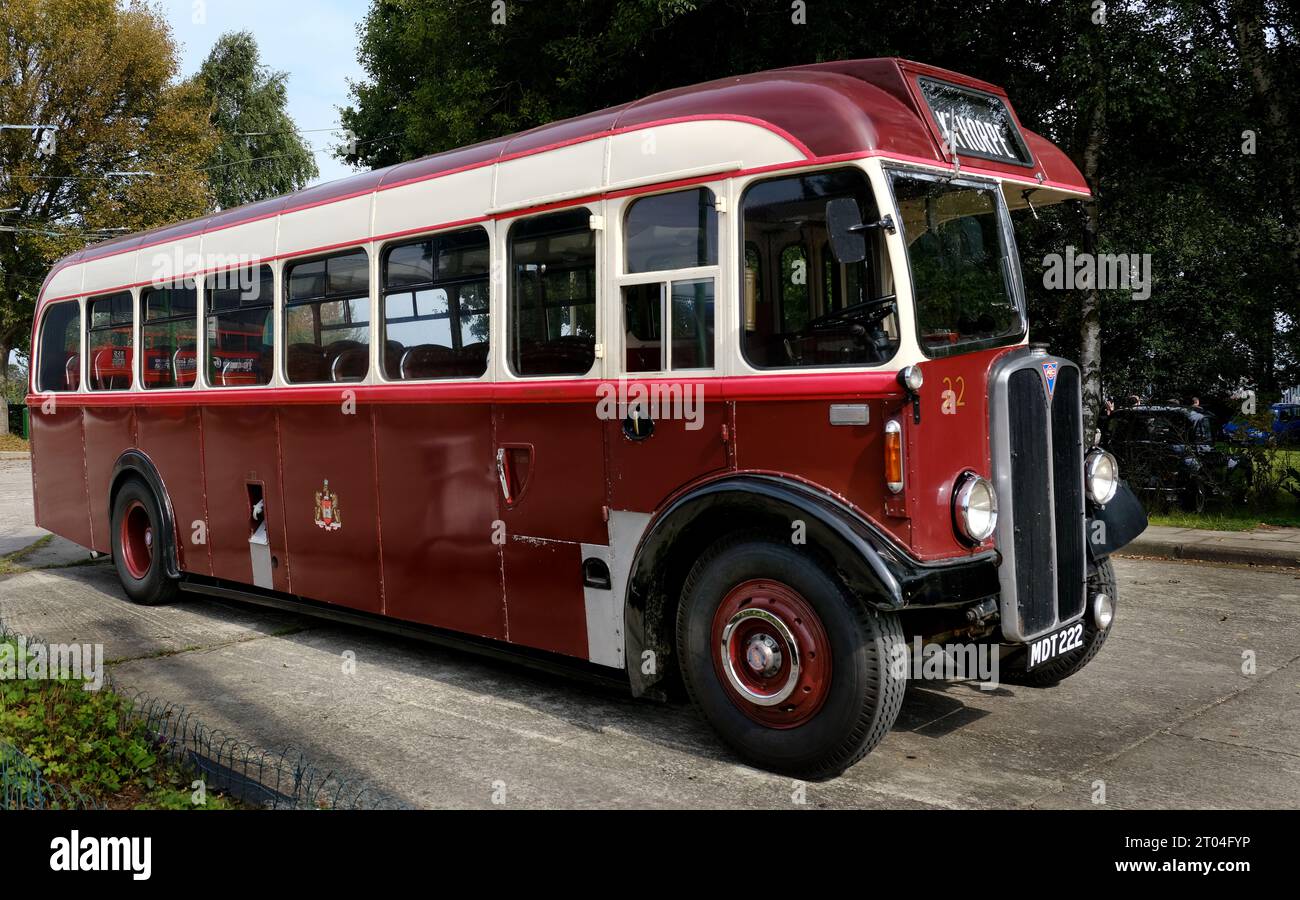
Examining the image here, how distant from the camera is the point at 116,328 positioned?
968 cm

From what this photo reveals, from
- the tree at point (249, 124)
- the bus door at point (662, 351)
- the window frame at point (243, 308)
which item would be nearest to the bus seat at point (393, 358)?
the window frame at point (243, 308)

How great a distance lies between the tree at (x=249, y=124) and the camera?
42156mm

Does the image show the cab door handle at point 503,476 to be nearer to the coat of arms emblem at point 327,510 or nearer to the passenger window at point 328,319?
the passenger window at point 328,319

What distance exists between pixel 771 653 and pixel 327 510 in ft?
12.1

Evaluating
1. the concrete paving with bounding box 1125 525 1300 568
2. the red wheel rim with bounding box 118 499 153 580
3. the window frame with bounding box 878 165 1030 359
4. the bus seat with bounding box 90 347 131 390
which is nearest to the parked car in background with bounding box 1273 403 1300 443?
the concrete paving with bounding box 1125 525 1300 568

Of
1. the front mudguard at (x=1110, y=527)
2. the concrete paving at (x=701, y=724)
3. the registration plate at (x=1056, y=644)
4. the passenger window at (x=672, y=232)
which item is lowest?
the concrete paving at (x=701, y=724)

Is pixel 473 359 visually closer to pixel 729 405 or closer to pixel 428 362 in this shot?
pixel 428 362

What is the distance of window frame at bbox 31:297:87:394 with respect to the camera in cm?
1014

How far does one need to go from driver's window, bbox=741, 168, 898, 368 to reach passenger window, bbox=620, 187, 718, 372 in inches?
8.0

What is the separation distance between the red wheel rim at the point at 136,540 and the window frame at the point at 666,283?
231 inches

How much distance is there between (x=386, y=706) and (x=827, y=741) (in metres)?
2.62

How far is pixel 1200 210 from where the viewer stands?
12281 millimetres

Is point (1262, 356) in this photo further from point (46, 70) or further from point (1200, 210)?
point (46, 70)

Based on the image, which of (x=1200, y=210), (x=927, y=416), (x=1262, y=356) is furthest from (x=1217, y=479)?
(x=927, y=416)
